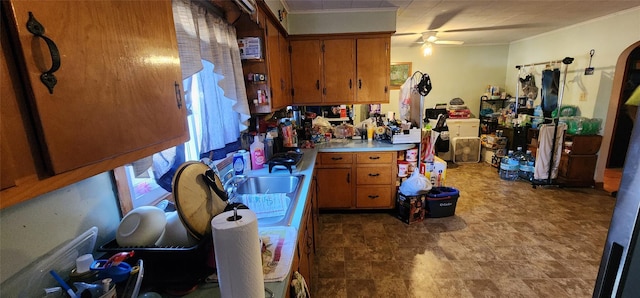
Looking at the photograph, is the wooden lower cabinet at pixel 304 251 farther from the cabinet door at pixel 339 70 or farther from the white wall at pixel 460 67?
the white wall at pixel 460 67

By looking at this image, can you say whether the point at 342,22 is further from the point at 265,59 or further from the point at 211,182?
the point at 211,182

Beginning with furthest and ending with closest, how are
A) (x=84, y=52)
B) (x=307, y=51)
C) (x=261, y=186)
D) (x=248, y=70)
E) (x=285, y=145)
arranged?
(x=307, y=51) < (x=285, y=145) < (x=248, y=70) < (x=261, y=186) < (x=84, y=52)

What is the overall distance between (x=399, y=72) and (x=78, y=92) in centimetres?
602

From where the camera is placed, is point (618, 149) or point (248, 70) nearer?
point (248, 70)

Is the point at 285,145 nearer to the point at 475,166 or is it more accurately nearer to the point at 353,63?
the point at 353,63

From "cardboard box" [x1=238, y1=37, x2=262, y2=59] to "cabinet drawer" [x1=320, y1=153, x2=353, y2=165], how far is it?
4.56ft

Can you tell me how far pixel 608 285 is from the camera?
63 centimetres

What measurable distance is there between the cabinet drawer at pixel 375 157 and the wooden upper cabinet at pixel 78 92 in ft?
7.98

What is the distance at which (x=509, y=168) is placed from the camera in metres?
4.21

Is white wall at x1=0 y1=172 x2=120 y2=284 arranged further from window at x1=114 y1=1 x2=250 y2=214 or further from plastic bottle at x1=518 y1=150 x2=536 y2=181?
plastic bottle at x1=518 y1=150 x2=536 y2=181

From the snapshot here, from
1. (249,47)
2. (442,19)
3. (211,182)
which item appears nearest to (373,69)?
(442,19)

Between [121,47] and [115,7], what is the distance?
0.29ft

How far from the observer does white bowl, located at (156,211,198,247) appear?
2.91 ft

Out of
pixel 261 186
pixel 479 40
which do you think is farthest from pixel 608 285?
pixel 479 40
